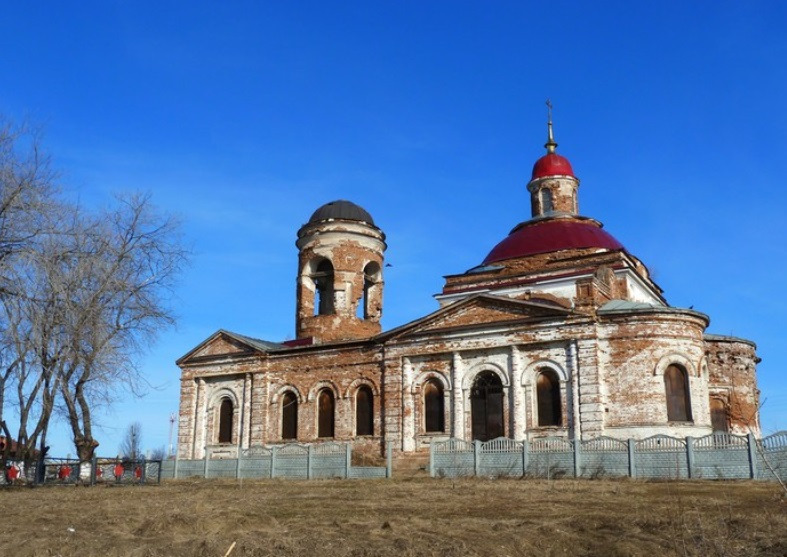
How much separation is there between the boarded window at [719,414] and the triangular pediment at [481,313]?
7958 millimetres

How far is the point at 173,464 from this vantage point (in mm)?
27734

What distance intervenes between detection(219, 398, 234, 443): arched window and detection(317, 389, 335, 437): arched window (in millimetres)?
4097

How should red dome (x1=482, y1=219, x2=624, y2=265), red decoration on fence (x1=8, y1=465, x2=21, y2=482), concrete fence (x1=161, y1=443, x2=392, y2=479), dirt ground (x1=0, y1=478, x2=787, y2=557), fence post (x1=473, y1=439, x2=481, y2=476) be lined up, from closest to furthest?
1. dirt ground (x1=0, y1=478, x2=787, y2=557)
2. fence post (x1=473, y1=439, x2=481, y2=476)
3. red decoration on fence (x1=8, y1=465, x2=21, y2=482)
4. concrete fence (x1=161, y1=443, x2=392, y2=479)
5. red dome (x1=482, y1=219, x2=624, y2=265)

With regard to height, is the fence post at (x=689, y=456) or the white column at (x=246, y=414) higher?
the white column at (x=246, y=414)

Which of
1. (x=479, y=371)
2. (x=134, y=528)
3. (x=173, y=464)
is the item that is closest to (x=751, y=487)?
(x=479, y=371)

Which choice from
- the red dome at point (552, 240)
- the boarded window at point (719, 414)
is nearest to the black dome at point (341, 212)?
the red dome at point (552, 240)

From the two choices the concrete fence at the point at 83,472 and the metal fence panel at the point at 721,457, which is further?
the concrete fence at the point at 83,472

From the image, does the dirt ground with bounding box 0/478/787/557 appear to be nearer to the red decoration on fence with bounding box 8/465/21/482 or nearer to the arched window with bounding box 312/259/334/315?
the red decoration on fence with bounding box 8/465/21/482

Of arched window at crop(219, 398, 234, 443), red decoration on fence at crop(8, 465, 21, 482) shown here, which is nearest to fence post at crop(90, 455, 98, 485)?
red decoration on fence at crop(8, 465, 21, 482)

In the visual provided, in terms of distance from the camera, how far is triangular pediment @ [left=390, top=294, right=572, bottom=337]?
24.2 metres

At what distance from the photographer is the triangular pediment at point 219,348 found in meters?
30.5

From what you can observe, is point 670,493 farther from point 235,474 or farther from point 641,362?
point 235,474

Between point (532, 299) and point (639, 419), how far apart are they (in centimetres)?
567

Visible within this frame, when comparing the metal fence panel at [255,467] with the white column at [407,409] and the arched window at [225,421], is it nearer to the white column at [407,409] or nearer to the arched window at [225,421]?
the white column at [407,409]
